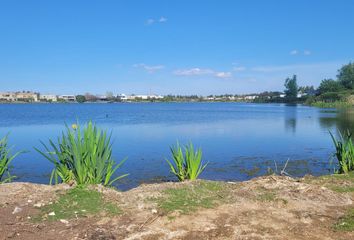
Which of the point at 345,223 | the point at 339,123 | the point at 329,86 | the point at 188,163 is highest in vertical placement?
the point at 329,86

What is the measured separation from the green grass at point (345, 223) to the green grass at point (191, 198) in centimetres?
186

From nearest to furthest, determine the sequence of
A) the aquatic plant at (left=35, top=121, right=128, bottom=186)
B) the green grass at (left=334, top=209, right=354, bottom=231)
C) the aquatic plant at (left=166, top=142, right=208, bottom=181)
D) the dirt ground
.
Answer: the dirt ground, the green grass at (left=334, top=209, right=354, bottom=231), the aquatic plant at (left=35, top=121, right=128, bottom=186), the aquatic plant at (left=166, top=142, right=208, bottom=181)

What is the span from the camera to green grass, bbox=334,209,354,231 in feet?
17.9

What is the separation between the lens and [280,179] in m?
8.48

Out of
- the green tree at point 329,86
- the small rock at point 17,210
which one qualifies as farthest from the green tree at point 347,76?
the small rock at point 17,210

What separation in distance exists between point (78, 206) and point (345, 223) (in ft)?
13.1

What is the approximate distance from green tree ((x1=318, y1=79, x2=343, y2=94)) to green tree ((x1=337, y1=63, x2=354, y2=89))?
5.53ft

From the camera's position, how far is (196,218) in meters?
5.84

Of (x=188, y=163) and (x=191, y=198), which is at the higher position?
(x=188, y=163)

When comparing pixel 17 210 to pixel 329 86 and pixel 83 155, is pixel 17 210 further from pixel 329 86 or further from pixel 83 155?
pixel 329 86

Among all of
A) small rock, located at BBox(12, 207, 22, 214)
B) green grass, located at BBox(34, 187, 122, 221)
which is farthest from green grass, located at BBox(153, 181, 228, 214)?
small rock, located at BBox(12, 207, 22, 214)

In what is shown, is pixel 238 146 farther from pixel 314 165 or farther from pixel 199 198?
pixel 199 198

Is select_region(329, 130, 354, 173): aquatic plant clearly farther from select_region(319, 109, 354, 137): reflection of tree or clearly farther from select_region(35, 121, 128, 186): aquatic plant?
select_region(319, 109, 354, 137): reflection of tree

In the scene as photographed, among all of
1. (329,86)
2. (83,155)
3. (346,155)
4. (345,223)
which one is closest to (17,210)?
(83,155)
